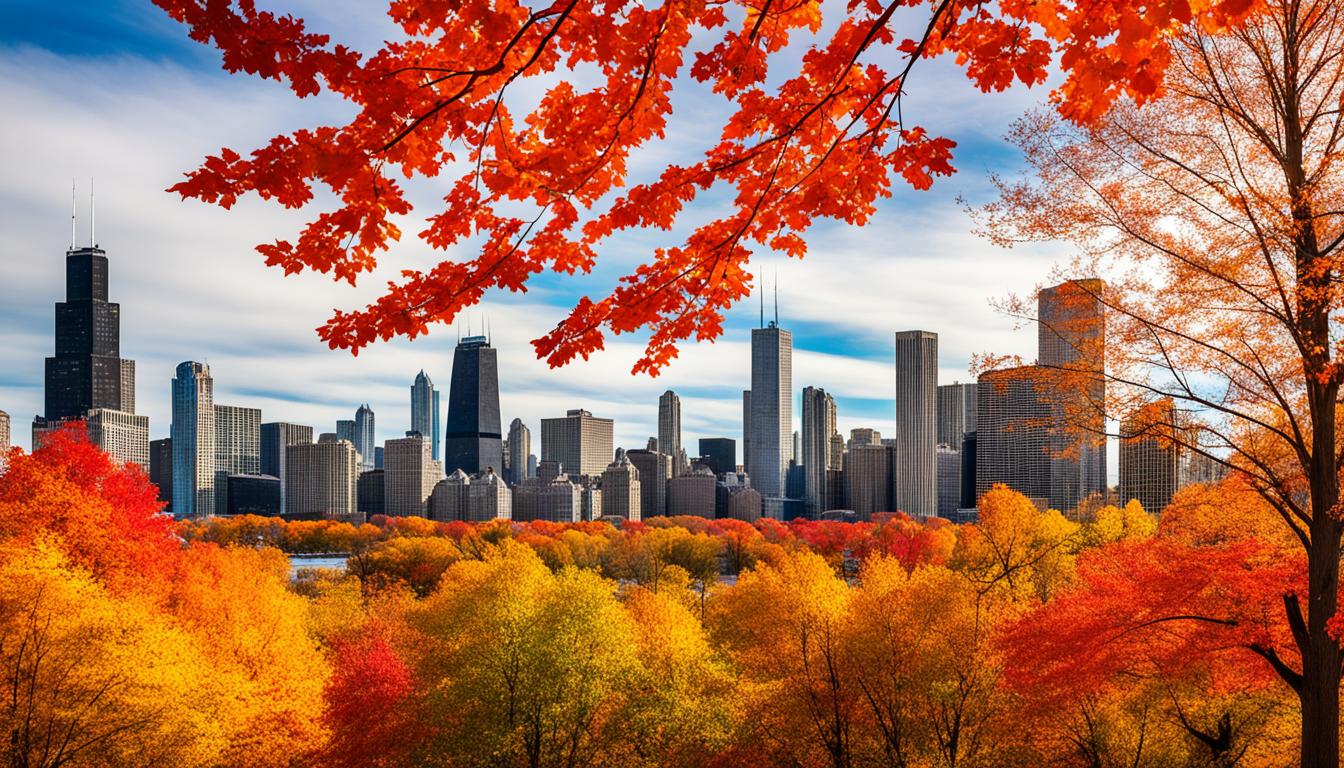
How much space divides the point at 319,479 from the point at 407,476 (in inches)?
879

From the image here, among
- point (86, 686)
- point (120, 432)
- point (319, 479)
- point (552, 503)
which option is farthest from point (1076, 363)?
point (319, 479)

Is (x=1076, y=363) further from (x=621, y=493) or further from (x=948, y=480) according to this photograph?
(x=948, y=480)

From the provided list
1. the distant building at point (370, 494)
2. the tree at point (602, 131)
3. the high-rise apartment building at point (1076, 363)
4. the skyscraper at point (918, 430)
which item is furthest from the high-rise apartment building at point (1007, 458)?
the distant building at point (370, 494)

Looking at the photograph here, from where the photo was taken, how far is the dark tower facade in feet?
504

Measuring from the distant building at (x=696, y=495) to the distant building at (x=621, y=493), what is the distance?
722cm

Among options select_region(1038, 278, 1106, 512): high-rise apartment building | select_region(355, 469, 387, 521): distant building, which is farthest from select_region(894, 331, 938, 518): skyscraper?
select_region(1038, 278, 1106, 512): high-rise apartment building

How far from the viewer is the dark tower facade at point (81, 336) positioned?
154 meters

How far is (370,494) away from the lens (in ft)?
627

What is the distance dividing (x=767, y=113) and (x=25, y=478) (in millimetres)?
28205

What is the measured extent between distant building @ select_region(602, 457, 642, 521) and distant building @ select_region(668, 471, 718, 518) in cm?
722

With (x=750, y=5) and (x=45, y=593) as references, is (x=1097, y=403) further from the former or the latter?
(x=45, y=593)

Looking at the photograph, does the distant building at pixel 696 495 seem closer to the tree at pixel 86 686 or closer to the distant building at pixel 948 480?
the distant building at pixel 948 480

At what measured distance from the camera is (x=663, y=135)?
181 inches

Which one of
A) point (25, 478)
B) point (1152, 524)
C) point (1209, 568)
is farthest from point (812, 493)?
point (1209, 568)
